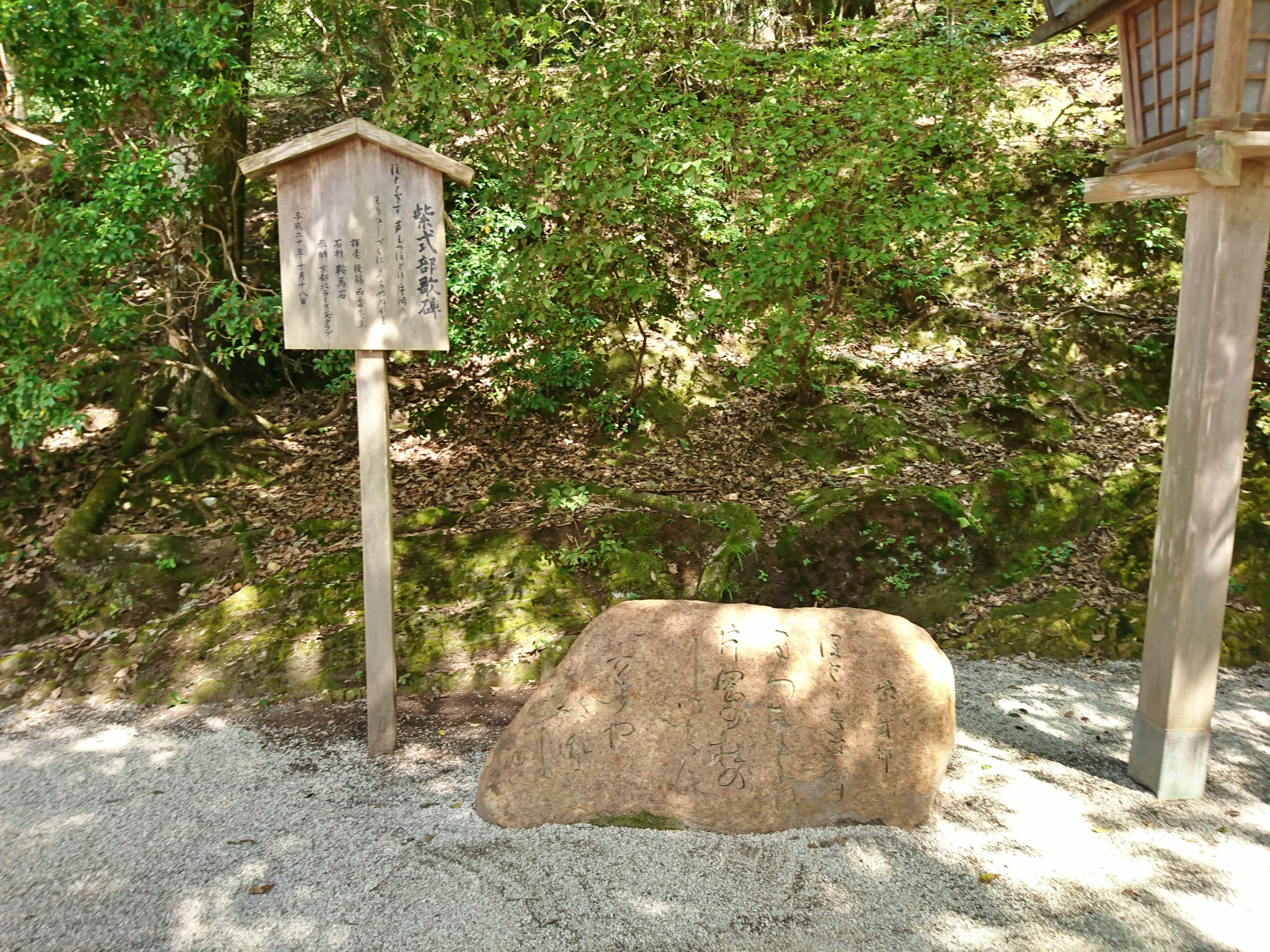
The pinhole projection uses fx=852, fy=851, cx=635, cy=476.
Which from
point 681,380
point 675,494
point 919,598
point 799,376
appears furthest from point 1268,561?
point 681,380

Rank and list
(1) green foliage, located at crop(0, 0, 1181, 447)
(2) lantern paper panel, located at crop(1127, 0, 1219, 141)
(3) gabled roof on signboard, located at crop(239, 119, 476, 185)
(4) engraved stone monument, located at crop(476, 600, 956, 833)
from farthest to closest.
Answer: (1) green foliage, located at crop(0, 0, 1181, 447)
(3) gabled roof on signboard, located at crop(239, 119, 476, 185)
(4) engraved stone monument, located at crop(476, 600, 956, 833)
(2) lantern paper panel, located at crop(1127, 0, 1219, 141)

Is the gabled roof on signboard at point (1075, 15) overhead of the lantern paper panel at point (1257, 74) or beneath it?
overhead

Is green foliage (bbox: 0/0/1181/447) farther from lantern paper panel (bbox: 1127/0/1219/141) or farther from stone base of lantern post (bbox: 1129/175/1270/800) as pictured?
stone base of lantern post (bbox: 1129/175/1270/800)

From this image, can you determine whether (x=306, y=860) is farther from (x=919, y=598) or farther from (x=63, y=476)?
(x=63, y=476)

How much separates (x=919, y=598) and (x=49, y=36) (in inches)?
277

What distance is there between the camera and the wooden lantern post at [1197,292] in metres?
3.63

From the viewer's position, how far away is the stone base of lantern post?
3.84 m

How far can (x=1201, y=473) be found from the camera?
395 cm

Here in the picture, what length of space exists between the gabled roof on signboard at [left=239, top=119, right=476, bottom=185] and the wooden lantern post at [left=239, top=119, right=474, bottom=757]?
0.01 metres

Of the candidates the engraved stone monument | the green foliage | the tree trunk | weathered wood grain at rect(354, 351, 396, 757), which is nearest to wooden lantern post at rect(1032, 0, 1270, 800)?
the engraved stone monument

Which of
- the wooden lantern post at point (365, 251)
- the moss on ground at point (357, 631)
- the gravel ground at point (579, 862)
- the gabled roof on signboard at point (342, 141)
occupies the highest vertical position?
the gabled roof on signboard at point (342, 141)

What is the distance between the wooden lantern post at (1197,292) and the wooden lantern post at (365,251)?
11.1 feet

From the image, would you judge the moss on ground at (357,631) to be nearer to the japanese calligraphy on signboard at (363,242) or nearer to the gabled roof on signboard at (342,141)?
the japanese calligraphy on signboard at (363,242)

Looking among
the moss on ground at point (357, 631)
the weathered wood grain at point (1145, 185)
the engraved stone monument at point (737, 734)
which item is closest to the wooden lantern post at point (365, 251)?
the engraved stone monument at point (737, 734)
